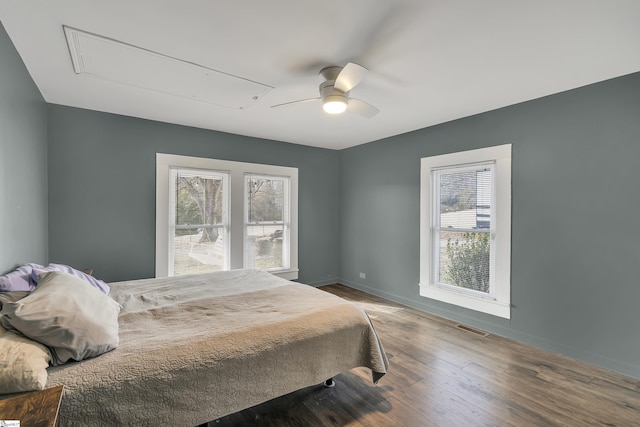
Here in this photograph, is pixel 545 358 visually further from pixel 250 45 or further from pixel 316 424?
pixel 250 45

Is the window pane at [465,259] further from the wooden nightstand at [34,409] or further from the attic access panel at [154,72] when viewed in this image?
the wooden nightstand at [34,409]

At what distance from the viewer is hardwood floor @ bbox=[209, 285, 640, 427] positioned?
6.30 feet

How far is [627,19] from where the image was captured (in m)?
1.71

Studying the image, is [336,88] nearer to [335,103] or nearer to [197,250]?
[335,103]

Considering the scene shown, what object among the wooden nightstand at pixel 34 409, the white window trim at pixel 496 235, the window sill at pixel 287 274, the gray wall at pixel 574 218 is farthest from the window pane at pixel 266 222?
the wooden nightstand at pixel 34 409

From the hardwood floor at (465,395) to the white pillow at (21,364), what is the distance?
3.62ft

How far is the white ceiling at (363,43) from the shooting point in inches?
64.6

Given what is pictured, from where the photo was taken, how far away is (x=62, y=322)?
1.35m

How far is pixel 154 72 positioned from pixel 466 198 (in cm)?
353

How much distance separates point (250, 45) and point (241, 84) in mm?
618

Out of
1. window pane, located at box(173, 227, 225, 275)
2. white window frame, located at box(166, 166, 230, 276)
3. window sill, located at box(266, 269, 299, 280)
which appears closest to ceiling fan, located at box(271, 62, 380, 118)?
white window frame, located at box(166, 166, 230, 276)

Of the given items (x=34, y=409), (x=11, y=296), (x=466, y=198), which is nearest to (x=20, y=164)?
(x=11, y=296)

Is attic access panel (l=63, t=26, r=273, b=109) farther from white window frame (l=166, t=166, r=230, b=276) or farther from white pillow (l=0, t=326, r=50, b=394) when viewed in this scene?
white pillow (l=0, t=326, r=50, b=394)

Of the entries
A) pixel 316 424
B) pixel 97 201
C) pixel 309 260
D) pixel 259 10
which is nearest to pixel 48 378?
pixel 316 424
